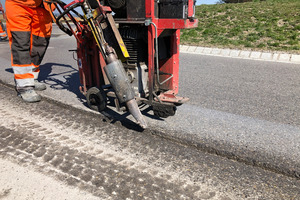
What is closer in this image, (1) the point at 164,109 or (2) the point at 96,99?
(1) the point at 164,109

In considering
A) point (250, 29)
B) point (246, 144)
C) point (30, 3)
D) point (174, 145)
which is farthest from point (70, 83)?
point (250, 29)

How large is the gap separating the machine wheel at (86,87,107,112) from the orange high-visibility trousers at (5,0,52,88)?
1.07m

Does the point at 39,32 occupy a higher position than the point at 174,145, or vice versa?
the point at 39,32

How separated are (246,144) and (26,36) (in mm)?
3106

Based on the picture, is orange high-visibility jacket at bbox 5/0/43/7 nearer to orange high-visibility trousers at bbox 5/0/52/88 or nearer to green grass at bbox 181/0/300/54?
orange high-visibility trousers at bbox 5/0/52/88

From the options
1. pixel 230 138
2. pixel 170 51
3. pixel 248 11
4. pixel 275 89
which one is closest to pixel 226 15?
pixel 248 11

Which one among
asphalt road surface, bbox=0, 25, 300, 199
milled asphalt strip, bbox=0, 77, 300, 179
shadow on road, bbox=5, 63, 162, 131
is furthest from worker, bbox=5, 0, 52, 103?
milled asphalt strip, bbox=0, 77, 300, 179

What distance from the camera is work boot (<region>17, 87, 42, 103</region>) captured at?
367 cm

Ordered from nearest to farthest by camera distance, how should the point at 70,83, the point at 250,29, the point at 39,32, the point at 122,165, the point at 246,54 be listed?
the point at 122,165, the point at 39,32, the point at 70,83, the point at 246,54, the point at 250,29

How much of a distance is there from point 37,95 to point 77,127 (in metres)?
1.17

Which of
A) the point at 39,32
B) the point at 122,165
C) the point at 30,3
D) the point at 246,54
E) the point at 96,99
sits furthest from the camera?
the point at 246,54

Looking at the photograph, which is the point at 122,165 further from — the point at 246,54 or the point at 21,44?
the point at 246,54

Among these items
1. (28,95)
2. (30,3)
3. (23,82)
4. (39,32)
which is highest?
(30,3)

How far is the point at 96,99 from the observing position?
329cm
